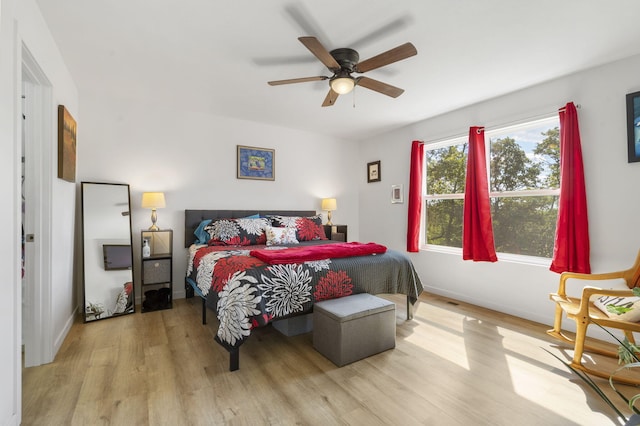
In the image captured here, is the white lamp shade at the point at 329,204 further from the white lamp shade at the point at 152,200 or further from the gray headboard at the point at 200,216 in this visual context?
the white lamp shade at the point at 152,200

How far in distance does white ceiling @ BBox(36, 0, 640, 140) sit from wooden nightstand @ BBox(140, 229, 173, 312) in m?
1.63

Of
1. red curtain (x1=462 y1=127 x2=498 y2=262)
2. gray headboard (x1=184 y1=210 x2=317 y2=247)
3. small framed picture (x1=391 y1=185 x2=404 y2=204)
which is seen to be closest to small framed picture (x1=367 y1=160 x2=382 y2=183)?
small framed picture (x1=391 y1=185 x2=404 y2=204)

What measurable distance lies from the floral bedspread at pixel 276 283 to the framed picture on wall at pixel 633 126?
2043 mm

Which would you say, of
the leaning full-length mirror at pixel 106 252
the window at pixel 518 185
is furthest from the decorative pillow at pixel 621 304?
the leaning full-length mirror at pixel 106 252

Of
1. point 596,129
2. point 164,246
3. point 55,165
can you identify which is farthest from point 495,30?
point 164,246

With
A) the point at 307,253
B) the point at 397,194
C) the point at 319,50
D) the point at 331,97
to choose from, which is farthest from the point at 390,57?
the point at 397,194

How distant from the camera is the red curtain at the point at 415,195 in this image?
425 cm

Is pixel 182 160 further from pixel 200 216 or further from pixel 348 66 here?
pixel 348 66

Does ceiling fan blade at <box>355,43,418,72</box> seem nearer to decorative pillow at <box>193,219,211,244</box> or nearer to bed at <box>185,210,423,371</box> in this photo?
bed at <box>185,210,423,371</box>

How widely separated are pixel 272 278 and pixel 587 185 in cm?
293

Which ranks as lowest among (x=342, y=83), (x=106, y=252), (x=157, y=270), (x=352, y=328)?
(x=352, y=328)

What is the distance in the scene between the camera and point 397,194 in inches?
183

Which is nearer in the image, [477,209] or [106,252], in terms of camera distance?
[106,252]

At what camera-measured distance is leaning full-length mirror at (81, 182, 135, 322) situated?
3.13 m
